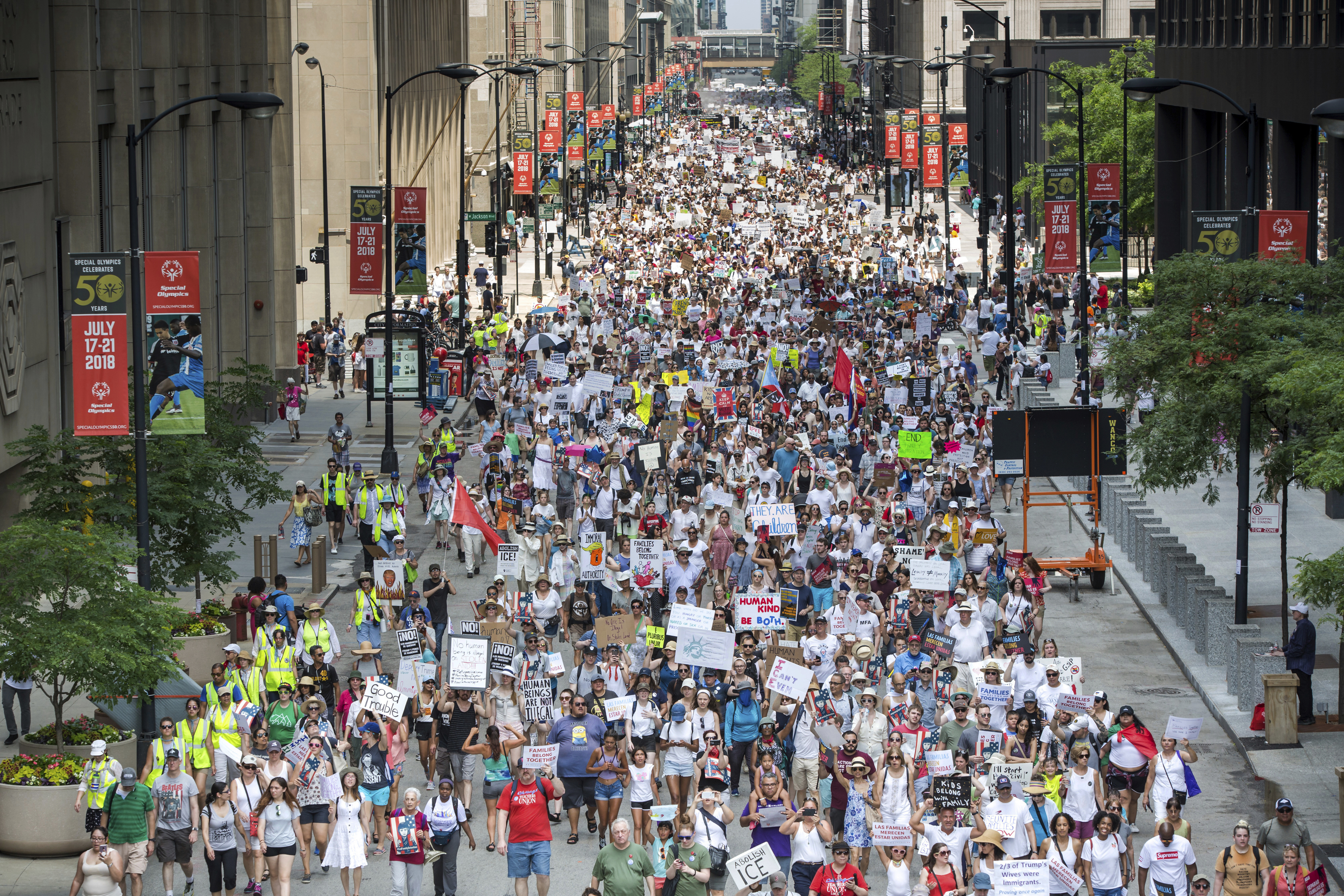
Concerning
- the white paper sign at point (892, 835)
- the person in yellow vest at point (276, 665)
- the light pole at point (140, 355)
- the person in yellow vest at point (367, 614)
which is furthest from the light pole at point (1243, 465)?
the light pole at point (140, 355)

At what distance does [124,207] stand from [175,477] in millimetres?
12954

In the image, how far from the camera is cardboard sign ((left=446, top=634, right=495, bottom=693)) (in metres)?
17.6

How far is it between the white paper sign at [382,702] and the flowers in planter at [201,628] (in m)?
4.84

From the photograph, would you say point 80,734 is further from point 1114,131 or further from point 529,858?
point 1114,131

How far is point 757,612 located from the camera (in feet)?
67.1

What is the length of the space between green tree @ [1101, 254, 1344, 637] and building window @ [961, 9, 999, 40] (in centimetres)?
9298

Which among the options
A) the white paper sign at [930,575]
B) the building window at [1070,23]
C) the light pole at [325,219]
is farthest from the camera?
the building window at [1070,23]

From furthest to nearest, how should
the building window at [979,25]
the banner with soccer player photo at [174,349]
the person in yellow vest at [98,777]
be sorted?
the building window at [979,25] < the banner with soccer player photo at [174,349] < the person in yellow vest at [98,777]

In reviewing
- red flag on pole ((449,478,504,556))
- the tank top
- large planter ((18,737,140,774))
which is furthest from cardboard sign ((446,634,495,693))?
red flag on pole ((449,478,504,556))

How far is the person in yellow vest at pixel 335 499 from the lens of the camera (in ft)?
94.2

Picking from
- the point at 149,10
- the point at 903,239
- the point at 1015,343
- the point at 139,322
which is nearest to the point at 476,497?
the point at 139,322

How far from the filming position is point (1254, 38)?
139 ft

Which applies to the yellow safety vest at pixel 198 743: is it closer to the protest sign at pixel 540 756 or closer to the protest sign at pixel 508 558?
the protest sign at pixel 540 756

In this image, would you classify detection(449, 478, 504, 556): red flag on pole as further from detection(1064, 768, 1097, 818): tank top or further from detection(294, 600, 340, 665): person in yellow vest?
detection(1064, 768, 1097, 818): tank top
